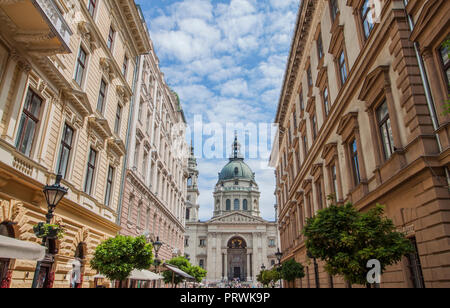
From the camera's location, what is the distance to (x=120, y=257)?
1424cm

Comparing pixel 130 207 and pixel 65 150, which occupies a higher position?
pixel 130 207

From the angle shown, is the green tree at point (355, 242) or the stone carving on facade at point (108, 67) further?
the stone carving on facade at point (108, 67)

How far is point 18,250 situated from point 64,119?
331 inches

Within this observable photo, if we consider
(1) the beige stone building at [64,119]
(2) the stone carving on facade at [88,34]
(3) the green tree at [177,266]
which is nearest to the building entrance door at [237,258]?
(3) the green tree at [177,266]

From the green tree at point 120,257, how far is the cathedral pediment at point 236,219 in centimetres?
8134

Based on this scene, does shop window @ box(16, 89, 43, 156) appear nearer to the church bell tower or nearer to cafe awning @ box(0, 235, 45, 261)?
cafe awning @ box(0, 235, 45, 261)

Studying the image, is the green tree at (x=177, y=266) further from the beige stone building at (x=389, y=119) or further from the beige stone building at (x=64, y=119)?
the beige stone building at (x=389, y=119)

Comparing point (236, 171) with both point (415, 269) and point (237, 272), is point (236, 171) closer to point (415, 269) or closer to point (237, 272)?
point (237, 272)

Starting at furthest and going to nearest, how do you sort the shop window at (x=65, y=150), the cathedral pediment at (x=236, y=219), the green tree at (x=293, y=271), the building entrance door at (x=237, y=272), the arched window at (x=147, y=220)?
the building entrance door at (x=237, y=272), the cathedral pediment at (x=236, y=219), the arched window at (x=147, y=220), the green tree at (x=293, y=271), the shop window at (x=65, y=150)

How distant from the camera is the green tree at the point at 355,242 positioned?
8.62 m

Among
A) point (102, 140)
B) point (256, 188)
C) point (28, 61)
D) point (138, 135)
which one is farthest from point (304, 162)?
point (256, 188)

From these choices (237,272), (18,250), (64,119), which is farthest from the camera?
(237,272)

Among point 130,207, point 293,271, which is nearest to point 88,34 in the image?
point 130,207

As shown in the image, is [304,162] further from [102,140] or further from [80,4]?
[80,4]
